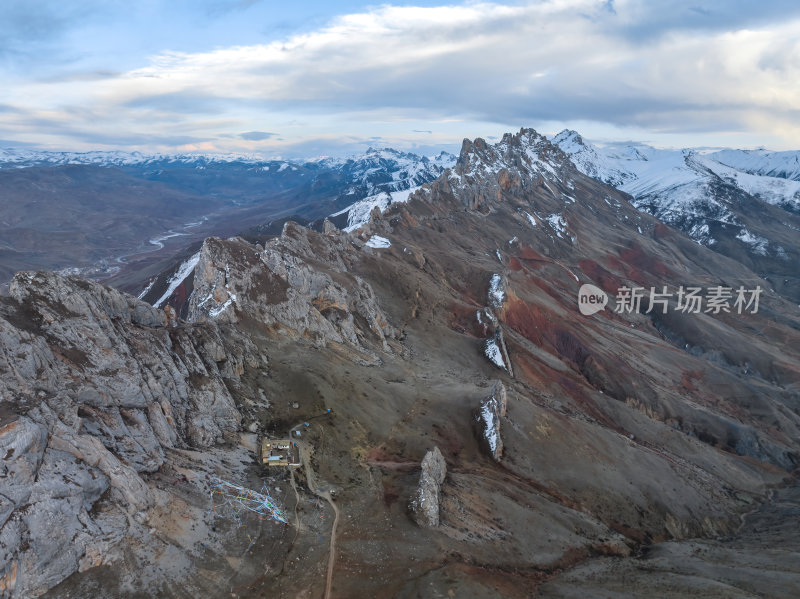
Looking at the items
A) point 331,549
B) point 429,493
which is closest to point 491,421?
point 429,493

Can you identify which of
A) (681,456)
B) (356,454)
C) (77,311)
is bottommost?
(681,456)

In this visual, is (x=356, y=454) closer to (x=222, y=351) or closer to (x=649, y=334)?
(x=222, y=351)

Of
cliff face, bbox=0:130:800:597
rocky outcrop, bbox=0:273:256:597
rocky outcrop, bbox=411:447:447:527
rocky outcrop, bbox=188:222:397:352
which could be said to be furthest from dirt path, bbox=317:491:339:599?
rocky outcrop, bbox=188:222:397:352

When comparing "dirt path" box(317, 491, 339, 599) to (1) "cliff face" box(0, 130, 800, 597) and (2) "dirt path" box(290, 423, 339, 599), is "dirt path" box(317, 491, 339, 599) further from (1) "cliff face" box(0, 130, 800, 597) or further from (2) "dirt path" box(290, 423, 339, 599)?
(1) "cliff face" box(0, 130, 800, 597)

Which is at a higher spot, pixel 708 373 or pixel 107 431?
pixel 107 431

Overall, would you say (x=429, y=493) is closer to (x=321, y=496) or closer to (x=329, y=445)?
(x=321, y=496)

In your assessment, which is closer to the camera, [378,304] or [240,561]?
[240,561]

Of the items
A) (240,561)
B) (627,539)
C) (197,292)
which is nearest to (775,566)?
(627,539)
